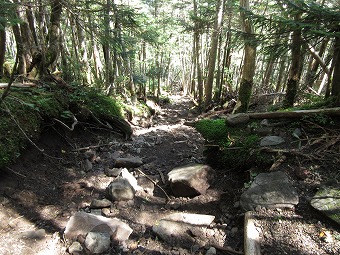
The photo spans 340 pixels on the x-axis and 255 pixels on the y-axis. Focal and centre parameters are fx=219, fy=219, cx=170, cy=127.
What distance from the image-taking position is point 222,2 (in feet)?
39.2

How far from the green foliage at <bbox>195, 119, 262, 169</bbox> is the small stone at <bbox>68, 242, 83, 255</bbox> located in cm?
302

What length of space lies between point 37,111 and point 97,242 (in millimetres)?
3118

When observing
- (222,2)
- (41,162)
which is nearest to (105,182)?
(41,162)

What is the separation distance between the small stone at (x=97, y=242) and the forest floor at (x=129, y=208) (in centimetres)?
14

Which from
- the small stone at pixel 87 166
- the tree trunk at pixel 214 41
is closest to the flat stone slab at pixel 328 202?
the small stone at pixel 87 166

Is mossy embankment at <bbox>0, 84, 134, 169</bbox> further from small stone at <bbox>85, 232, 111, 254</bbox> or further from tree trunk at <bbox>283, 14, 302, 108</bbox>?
tree trunk at <bbox>283, 14, 302, 108</bbox>

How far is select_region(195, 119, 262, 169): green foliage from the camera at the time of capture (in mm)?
4164

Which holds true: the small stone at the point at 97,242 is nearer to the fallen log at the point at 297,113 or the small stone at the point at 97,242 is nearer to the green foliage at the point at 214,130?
the green foliage at the point at 214,130

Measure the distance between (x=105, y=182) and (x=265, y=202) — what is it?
129 inches

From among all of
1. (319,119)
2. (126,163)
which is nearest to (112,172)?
(126,163)

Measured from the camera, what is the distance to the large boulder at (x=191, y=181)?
13.7ft

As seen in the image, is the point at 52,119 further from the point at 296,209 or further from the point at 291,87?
the point at 291,87

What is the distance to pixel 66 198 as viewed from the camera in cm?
409

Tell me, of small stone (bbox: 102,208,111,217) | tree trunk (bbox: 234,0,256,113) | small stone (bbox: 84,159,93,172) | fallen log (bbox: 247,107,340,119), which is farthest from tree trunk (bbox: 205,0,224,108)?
small stone (bbox: 102,208,111,217)
